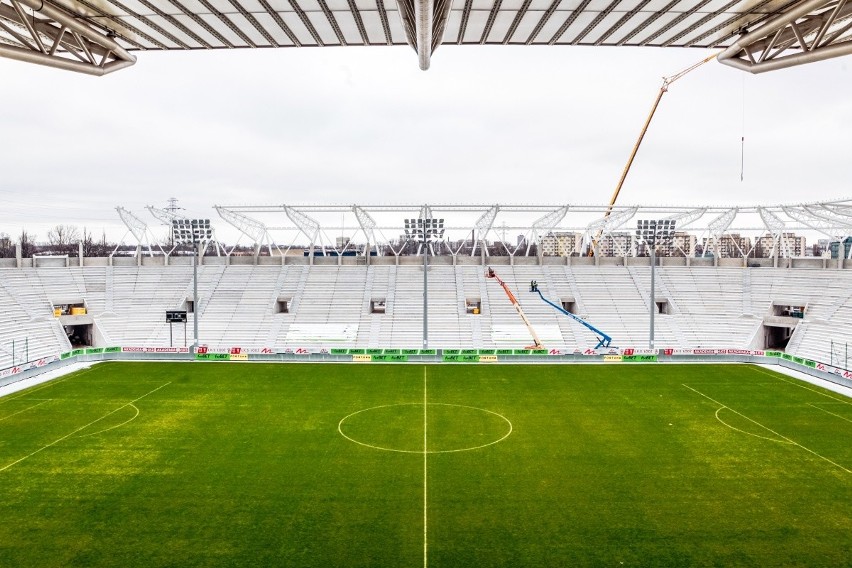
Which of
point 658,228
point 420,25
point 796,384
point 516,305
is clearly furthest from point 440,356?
point 420,25

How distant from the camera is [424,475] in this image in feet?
54.2

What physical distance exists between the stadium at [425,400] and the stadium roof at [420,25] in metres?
0.06

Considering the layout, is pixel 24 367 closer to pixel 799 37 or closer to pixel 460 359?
pixel 460 359

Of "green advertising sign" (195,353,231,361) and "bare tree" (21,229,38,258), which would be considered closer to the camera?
"green advertising sign" (195,353,231,361)

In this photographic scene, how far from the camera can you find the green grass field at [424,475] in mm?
12297

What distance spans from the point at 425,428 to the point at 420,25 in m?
15.7

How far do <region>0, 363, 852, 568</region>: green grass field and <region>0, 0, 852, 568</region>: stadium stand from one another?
9 centimetres

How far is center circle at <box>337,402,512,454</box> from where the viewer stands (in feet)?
63.1

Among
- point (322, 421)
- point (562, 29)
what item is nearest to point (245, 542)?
point (322, 421)

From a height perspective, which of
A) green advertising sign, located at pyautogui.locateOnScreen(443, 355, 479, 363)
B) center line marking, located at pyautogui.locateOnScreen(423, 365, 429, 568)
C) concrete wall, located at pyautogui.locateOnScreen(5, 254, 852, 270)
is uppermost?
concrete wall, located at pyautogui.locateOnScreen(5, 254, 852, 270)

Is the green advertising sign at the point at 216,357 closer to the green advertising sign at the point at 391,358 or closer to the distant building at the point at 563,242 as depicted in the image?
the green advertising sign at the point at 391,358

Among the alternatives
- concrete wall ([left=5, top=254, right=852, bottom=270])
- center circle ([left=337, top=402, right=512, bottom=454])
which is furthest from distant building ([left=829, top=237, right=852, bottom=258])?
center circle ([left=337, top=402, right=512, bottom=454])

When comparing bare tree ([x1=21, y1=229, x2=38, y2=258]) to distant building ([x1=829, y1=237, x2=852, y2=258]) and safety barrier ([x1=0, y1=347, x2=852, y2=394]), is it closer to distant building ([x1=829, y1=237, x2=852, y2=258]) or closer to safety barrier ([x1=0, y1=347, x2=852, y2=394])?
safety barrier ([x1=0, y1=347, x2=852, y2=394])

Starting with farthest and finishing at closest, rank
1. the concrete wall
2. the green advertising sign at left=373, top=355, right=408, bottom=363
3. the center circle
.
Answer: the concrete wall, the green advertising sign at left=373, top=355, right=408, bottom=363, the center circle
